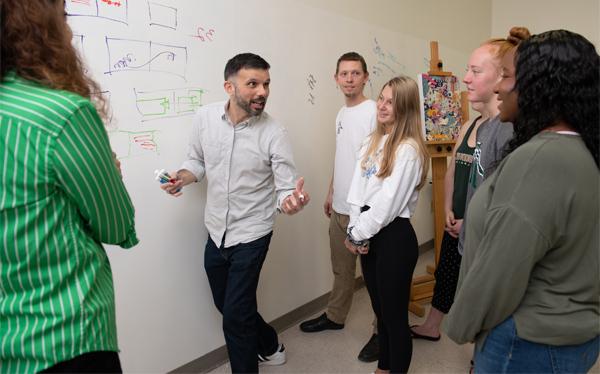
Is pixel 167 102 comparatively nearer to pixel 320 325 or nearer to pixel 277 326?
pixel 277 326

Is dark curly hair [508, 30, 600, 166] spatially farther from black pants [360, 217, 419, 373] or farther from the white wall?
the white wall

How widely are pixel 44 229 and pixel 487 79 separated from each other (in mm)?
1865

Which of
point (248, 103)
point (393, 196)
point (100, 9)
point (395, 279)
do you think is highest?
point (100, 9)

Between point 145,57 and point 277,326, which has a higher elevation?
point 145,57

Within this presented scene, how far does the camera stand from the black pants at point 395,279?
1702 mm

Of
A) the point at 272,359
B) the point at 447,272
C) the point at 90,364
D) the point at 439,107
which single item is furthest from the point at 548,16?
the point at 90,364

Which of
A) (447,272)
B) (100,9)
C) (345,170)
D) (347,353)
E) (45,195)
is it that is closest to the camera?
(45,195)

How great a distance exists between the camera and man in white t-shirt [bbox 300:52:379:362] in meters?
2.40

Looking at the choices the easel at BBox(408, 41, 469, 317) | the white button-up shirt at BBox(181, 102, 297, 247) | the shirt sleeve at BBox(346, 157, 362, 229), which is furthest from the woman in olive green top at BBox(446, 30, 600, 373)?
the easel at BBox(408, 41, 469, 317)

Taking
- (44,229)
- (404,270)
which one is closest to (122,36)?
(44,229)

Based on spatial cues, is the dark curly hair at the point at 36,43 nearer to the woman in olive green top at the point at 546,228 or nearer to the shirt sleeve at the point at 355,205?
the woman in olive green top at the point at 546,228

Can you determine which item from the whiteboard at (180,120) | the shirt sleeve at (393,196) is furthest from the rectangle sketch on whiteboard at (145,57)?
the shirt sleeve at (393,196)

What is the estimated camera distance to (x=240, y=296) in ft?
6.01

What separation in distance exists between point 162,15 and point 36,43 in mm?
1197
